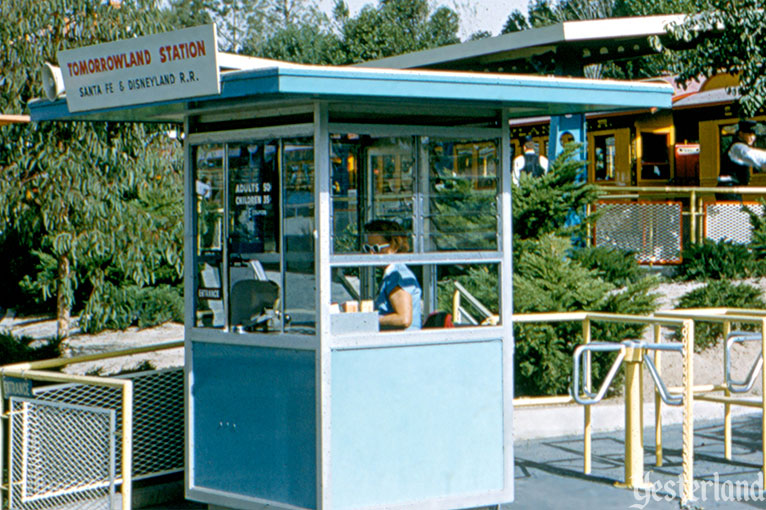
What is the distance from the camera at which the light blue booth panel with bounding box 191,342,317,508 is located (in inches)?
234

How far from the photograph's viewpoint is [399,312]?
6.24 meters

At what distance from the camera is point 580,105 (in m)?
6.28

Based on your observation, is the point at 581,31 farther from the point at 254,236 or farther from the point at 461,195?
the point at 254,236

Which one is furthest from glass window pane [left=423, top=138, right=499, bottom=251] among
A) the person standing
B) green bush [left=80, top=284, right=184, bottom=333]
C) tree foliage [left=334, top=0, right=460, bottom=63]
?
tree foliage [left=334, top=0, right=460, bottom=63]

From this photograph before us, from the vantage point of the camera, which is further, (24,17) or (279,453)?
(24,17)

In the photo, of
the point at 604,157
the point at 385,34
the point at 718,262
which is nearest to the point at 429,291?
the point at 718,262

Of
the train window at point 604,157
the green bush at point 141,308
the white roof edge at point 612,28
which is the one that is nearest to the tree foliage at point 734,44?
the white roof edge at point 612,28

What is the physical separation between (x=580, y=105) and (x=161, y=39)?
8.14 feet

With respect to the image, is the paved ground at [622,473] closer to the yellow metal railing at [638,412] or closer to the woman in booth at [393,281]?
the yellow metal railing at [638,412]

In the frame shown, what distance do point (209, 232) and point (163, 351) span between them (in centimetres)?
644

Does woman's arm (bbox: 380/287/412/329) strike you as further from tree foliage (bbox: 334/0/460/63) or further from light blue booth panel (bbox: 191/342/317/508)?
tree foliage (bbox: 334/0/460/63)

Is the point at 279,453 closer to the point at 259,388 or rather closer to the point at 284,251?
the point at 259,388

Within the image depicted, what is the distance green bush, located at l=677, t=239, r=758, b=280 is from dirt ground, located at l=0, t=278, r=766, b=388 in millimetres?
347

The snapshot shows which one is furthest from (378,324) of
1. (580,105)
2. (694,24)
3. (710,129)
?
(710,129)
